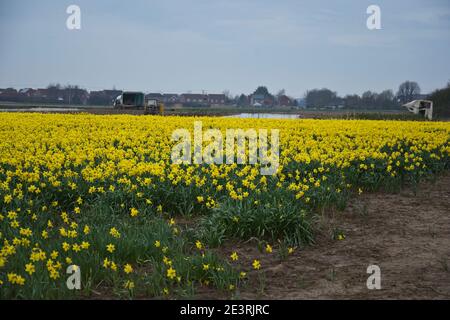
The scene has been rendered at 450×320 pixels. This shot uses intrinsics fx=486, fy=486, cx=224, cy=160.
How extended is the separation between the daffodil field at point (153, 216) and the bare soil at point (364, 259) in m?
0.22

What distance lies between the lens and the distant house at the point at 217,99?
398 feet

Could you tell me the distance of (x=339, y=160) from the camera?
1084 cm

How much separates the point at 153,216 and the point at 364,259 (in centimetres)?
308

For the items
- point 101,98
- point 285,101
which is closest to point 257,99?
point 285,101

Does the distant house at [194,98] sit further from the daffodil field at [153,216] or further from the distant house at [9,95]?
the daffodil field at [153,216]

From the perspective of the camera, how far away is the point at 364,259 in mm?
5879

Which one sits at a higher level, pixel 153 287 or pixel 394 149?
pixel 394 149

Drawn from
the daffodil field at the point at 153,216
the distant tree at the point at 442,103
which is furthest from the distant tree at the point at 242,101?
the daffodil field at the point at 153,216

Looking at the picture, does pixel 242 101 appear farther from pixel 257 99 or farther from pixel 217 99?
pixel 217 99

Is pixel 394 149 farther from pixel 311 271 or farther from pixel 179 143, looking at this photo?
pixel 311 271

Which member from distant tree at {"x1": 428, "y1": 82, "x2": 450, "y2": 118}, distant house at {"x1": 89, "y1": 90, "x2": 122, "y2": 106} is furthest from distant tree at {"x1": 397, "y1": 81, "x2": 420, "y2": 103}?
distant house at {"x1": 89, "y1": 90, "x2": 122, "y2": 106}

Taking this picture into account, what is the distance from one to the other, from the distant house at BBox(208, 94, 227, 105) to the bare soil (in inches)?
4457
